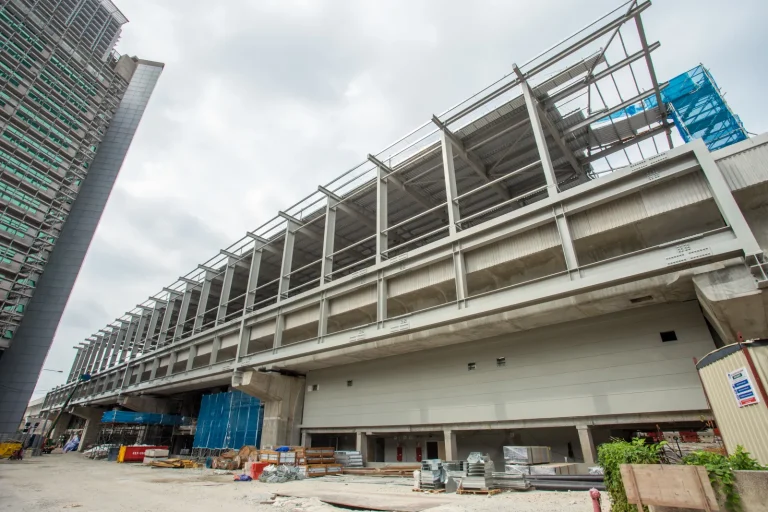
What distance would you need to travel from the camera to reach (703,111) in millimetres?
24016

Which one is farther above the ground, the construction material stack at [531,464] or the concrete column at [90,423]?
the concrete column at [90,423]

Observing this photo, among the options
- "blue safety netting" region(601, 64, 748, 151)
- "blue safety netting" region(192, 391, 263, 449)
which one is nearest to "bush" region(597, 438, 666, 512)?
"blue safety netting" region(192, 391, 263, 449)

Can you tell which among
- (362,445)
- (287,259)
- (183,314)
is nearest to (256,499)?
(362,445)

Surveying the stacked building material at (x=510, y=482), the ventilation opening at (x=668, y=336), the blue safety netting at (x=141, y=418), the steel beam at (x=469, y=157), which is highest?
the steel beam at (x=469, y=157)

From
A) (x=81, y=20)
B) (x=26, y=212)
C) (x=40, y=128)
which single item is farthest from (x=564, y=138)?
(x=81, y=20)

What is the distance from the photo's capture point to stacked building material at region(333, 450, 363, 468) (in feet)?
62.1

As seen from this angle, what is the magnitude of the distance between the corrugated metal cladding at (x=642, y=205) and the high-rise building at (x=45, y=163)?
5394 centimetres

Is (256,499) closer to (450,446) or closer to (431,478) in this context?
(431,478)

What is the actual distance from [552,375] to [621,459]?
8.88m

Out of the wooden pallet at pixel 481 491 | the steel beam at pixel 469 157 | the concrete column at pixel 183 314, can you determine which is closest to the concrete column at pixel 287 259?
the steel beam at pixel 469 157

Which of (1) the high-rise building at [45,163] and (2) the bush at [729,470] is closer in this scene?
(2) the bush at [729,470]

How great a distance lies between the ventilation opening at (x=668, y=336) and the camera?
12211mm

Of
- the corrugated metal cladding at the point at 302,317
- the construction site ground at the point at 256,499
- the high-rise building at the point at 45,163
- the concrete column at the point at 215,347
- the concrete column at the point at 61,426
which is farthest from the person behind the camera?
the concrete column at the point at 61,426

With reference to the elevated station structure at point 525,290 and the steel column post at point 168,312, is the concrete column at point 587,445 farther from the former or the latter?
the steel column post at point 168,312
